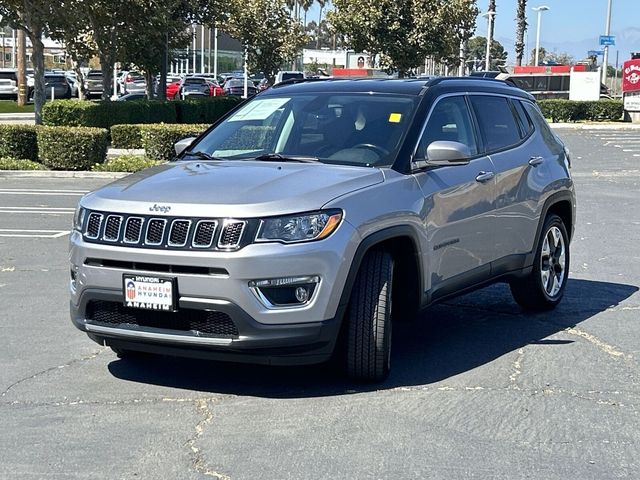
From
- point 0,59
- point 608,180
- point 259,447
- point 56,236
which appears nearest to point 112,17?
point 608,180

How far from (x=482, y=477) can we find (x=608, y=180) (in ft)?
54.0

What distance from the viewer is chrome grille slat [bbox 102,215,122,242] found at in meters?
5.36

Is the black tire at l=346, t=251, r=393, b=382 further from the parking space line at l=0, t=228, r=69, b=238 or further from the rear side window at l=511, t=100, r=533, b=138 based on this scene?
the parking space line at l=0, t=228, r=69, b=238

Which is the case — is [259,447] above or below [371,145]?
below

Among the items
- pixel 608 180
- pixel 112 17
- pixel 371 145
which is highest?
pixel 112 17

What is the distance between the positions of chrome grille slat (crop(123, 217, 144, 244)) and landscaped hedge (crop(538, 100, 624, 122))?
3727 centimetres

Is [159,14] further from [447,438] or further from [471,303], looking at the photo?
[447,438]

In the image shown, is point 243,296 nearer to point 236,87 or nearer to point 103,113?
point 103,113

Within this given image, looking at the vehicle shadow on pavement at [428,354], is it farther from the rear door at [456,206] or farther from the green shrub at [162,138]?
the green shrub at [162,138]

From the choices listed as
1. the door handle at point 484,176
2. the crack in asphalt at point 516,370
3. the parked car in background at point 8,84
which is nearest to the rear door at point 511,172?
the door handle at point 484,176

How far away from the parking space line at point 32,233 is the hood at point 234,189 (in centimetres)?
606

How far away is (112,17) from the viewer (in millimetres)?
28953

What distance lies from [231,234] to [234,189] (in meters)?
0.36

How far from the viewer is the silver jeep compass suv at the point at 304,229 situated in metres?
5.13
